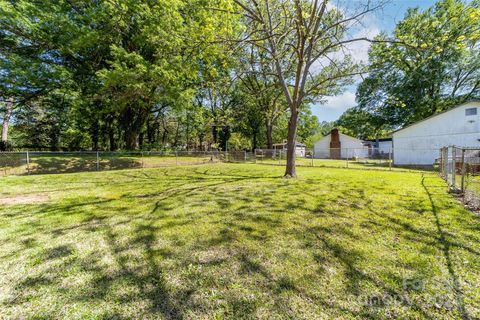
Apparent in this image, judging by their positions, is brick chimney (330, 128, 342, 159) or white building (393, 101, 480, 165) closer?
white building (393, 101, 480, 165)

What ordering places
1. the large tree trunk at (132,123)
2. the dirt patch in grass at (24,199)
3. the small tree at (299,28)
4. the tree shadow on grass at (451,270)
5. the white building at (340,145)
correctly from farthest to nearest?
1. the white building at (340,145)
2. the large tree trunk at (132,123)
3. the small tree at (299,28)
4. the dirt patch in grass at (24,199)
5. the tree shadow on grass at (451,270)

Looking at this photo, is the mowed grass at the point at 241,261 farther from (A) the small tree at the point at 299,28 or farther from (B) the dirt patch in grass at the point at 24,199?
(A) the small tree at the point at 299,28

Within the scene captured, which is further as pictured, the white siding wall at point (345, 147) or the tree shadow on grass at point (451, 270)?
the white siding wall at point (345, 147)

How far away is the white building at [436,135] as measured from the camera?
1423 cm

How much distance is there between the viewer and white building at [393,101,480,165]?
1423cm

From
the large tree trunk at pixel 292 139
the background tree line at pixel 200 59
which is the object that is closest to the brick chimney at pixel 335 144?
the background tree line at pixel 200 59

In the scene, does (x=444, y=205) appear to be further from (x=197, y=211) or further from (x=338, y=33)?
(x=338, y=33)

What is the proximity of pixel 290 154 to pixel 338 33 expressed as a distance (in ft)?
17.8

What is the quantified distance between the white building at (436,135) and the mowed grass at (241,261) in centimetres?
1547

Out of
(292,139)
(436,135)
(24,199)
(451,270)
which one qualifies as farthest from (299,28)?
(436,135)

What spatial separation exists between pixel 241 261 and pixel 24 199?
6.25 m

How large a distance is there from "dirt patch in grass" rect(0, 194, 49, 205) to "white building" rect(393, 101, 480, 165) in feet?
74.8

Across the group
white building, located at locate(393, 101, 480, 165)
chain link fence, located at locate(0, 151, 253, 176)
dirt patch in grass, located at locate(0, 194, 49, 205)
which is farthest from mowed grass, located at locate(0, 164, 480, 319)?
white building, located at locate(393, 101, 480, 165)

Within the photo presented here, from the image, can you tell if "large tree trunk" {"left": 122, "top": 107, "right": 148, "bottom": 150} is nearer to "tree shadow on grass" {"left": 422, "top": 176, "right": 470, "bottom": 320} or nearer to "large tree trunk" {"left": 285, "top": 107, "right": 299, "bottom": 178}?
"large tree trunk" {"left": 285, "top": 107, "right": 299, "bottom": 178}
